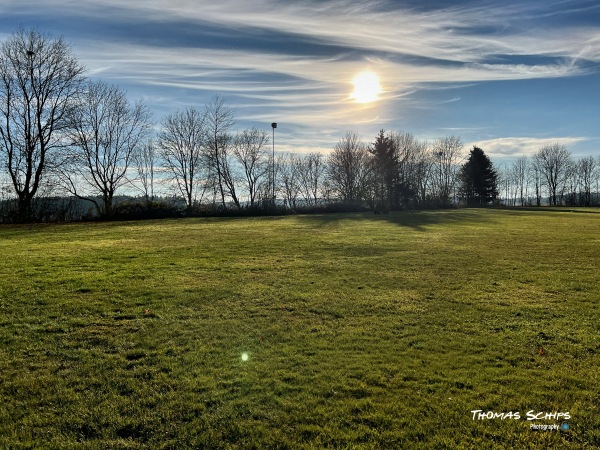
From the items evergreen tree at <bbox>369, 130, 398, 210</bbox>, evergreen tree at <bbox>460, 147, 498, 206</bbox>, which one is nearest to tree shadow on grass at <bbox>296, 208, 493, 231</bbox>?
evergreen tree at <bbox>369, 130, 398, 210</bbox>

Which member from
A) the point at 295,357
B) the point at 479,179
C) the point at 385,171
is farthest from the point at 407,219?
the point at 479,179

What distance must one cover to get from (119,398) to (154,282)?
5170mm

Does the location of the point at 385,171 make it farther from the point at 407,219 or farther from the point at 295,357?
the point at 295,357

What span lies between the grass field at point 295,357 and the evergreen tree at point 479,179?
61556 millimetres

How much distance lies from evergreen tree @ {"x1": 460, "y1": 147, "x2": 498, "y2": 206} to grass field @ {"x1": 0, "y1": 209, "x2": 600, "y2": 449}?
6156 centimetres

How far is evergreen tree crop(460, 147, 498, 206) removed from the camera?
6612cm

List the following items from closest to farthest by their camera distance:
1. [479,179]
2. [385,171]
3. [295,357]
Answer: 1. [295,357]
2. [385,171]
3. [479,179]

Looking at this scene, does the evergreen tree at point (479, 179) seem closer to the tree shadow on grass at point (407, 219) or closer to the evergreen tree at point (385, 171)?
the evergreen tree at point (385, 171)

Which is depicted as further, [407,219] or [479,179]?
[479,179]

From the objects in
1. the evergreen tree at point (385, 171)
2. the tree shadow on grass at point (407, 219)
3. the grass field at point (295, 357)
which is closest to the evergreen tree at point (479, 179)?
the evergreen tree at point (385, 171)

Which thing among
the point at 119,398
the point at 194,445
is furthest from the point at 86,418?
the point at 194,445

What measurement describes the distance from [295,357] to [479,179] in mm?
69883

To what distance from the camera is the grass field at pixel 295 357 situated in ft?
10.8

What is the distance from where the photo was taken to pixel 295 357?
4.75m
